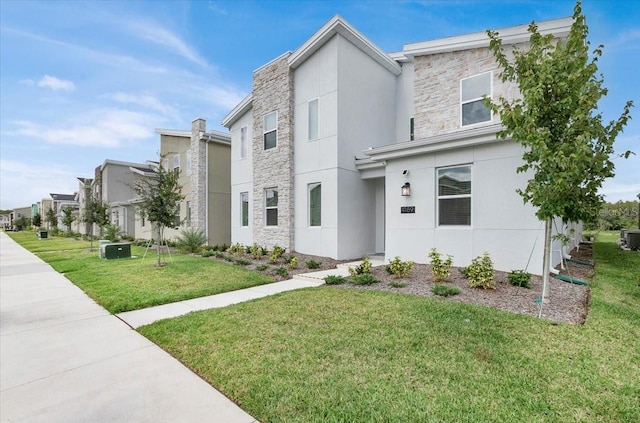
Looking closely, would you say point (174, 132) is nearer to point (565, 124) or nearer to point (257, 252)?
point (257, 252)

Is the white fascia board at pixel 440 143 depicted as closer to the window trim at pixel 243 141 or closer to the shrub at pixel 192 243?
the window trim at pixel 243 141

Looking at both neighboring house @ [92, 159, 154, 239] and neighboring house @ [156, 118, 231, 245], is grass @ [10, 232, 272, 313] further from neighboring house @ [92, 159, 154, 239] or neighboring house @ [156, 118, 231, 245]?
neighboring house @ [92, 159, 154, 239]

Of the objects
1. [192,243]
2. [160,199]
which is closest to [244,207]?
[192,243]

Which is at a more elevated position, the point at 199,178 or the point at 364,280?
the point at 199,178

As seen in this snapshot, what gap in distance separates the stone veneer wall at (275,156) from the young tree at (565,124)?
8458 millimetres

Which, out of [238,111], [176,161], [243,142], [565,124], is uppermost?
[238,111]

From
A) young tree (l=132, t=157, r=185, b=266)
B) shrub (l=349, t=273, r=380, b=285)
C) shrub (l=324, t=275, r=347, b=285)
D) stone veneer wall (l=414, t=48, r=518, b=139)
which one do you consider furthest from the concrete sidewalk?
stone veneer wall (l=414, t=48, r=518, b=139)

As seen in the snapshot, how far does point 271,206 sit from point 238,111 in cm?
545

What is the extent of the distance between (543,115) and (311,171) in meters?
7.83

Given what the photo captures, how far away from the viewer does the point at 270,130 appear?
13.5m

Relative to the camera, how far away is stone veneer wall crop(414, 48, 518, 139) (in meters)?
9.77

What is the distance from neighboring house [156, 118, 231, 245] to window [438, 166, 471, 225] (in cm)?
1276

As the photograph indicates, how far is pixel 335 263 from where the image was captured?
34.5ft

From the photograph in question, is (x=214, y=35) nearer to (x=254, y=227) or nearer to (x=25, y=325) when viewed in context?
(x=254, y=227)
